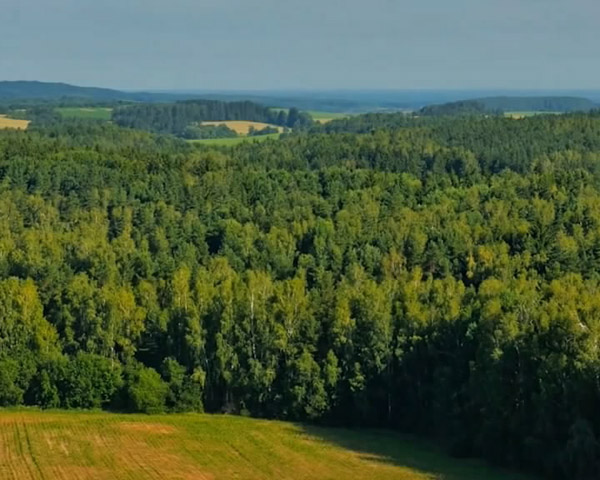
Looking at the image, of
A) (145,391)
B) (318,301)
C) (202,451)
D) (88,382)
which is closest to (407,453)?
(202,451)

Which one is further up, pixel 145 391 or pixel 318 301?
pixel 318 301

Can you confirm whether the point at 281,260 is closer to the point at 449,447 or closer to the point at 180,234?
the point at 180,234

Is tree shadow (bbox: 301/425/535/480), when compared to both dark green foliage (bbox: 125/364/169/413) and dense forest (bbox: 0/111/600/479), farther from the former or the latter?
dark green foliage (bbox: 125/364/169/413)

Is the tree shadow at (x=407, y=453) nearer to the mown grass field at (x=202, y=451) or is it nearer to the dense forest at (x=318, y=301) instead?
the mown grass field at (x=202, y=451)

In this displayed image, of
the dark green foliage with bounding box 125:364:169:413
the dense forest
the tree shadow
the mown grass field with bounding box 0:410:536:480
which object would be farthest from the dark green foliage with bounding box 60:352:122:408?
the tree shadow

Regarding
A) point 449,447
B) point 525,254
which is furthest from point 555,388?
point 525,254

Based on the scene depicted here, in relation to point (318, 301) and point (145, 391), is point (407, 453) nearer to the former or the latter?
point (318, 301)

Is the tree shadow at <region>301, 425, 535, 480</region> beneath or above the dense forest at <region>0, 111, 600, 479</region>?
beneath

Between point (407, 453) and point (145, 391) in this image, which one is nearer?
point (407, 453)
